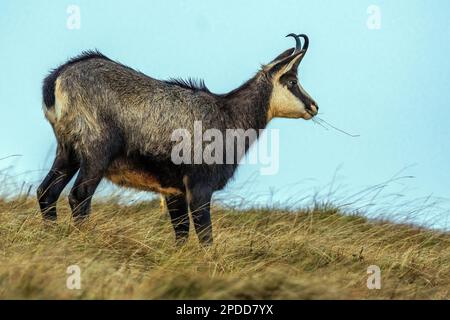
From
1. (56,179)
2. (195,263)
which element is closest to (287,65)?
(56,179)

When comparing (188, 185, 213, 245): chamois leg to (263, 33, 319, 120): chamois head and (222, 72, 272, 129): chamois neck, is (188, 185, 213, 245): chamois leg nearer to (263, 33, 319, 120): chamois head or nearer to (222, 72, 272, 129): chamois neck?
(222, 72, 272, 129): chamois neck

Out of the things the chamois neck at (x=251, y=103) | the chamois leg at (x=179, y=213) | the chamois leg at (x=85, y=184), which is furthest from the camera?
the chamois neck at (x=251, y=103)

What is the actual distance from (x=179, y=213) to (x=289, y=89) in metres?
2.14

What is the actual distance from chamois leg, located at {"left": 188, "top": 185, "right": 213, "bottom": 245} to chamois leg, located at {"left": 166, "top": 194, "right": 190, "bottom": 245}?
51 centimetres

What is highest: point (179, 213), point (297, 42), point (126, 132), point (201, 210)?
point (297, 42)

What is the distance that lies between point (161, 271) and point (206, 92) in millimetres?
3397

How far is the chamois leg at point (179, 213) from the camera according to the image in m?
9.36

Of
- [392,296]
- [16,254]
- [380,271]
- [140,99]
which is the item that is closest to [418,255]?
[380,271]

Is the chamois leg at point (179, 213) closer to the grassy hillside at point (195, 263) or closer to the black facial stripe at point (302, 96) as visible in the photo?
the grassy hillside at point (195, 263)

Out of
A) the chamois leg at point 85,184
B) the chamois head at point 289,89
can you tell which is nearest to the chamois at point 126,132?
the chamois leg at point 85,184

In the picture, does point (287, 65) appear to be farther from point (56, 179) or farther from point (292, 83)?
point (56, 179)

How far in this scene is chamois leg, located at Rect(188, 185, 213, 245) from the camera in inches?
344

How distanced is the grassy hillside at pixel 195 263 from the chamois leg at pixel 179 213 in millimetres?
376

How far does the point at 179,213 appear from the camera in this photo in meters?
9.54
